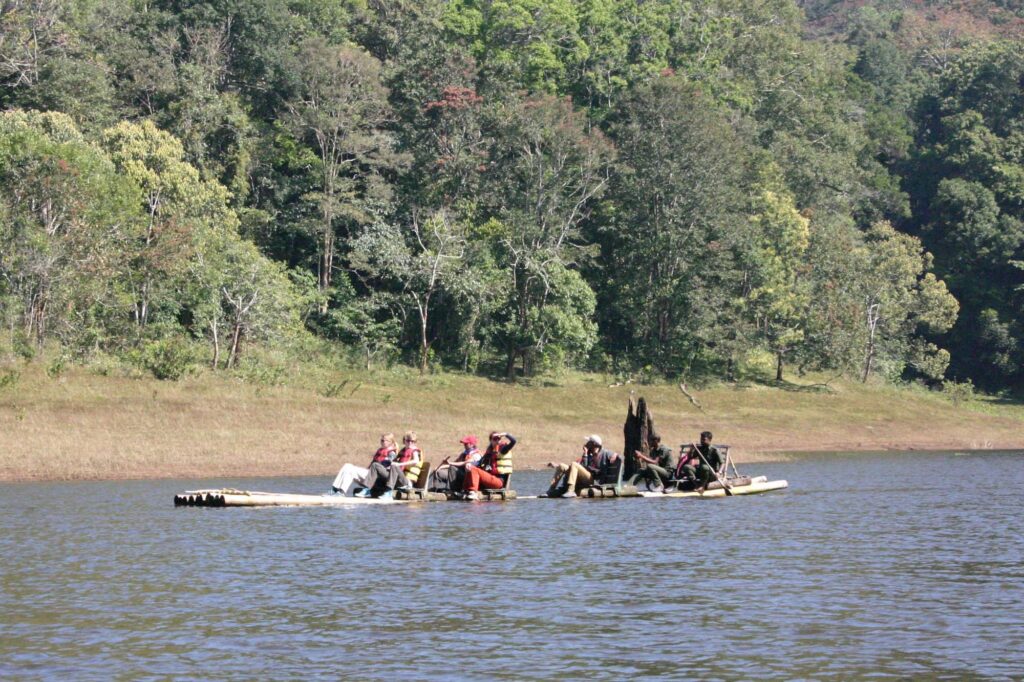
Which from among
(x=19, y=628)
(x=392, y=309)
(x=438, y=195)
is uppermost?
(x=438, y=195)

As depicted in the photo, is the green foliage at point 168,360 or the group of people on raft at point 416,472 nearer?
the group of people on raft at point 416,472

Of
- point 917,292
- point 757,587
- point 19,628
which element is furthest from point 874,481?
point 917,292

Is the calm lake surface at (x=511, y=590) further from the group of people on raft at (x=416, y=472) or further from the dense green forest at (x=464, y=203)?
the dense green forest at (x=464, y=203)

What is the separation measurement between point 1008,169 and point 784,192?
19.0 metres

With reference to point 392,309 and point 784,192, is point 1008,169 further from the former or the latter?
point 392,309

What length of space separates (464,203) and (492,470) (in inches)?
1684

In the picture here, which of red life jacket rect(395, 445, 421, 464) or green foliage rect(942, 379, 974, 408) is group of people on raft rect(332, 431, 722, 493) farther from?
green foliage rect(942, 379, 974, 408)

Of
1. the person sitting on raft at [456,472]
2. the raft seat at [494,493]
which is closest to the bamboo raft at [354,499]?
the raft seat at [494,493]

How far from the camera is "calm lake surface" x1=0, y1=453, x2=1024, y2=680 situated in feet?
57.0

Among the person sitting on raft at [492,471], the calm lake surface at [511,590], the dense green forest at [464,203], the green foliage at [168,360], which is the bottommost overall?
the calm lake surface at [511,590]

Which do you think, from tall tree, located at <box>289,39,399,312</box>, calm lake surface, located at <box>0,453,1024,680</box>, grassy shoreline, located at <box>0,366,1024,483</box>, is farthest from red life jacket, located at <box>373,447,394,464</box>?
tall tree, located at <box>289,39,399,312</box>

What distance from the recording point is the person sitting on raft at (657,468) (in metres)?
38.6

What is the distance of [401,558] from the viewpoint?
86.0 feet

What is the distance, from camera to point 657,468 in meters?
38.5
